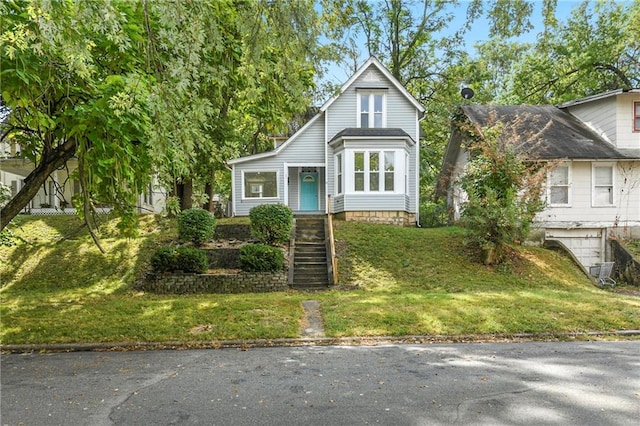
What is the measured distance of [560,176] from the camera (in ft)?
58.1

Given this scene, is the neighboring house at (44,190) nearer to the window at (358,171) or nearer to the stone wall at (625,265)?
the window at (358,171)

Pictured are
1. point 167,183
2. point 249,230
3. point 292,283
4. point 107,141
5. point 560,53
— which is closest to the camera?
point 107,141

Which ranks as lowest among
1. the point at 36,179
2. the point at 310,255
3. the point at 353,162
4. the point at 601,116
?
the point at 310,255

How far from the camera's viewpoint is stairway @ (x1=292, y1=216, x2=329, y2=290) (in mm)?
13076

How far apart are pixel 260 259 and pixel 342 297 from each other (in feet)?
9.50

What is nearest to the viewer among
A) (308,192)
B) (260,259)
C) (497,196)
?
(260,259)

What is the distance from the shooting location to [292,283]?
507 inches

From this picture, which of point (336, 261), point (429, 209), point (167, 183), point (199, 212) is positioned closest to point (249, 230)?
point (199, 212)

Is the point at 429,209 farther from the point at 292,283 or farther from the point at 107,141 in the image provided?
the point at 107,141

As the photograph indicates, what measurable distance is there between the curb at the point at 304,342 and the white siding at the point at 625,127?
41.2 feet

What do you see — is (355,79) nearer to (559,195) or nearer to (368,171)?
(368,171)

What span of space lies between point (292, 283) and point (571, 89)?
24.3m

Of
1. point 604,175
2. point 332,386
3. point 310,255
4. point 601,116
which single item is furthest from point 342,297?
point 601,116

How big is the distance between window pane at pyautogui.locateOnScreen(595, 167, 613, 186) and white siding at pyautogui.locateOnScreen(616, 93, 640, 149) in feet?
3.50
